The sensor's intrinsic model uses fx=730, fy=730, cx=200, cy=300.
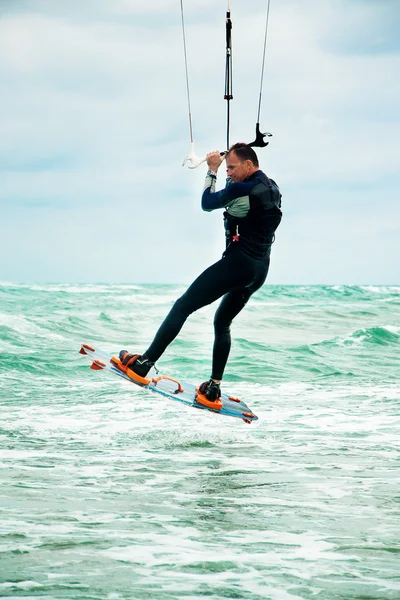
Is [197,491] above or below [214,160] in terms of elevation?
below

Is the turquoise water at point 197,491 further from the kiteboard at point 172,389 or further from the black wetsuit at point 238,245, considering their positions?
the black wetsuit at point 238,245

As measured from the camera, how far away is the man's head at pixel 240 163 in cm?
694

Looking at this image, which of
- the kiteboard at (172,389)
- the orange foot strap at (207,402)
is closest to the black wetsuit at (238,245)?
the kiteboard at (172,389)

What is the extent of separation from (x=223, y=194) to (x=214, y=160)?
18.8 inches

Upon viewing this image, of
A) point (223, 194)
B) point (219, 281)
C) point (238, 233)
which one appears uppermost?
point (223, 194)

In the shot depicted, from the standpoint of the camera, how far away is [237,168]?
6930mm

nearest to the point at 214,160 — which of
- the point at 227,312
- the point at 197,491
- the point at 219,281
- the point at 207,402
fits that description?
the point at 219,281

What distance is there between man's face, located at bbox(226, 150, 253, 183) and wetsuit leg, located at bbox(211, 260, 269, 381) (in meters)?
0.88

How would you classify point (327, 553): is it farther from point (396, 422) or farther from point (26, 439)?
point (396, 422)

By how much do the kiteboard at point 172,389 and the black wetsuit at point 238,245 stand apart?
0.66m

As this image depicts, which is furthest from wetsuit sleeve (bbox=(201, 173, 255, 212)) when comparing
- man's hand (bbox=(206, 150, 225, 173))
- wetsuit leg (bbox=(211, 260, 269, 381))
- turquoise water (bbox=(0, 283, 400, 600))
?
turquoise water (bbox=(0, 283, 400, 600))

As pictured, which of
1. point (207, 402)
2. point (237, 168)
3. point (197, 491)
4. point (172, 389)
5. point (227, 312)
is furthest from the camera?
point (172, 389)

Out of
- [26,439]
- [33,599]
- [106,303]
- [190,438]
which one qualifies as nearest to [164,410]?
[190,438]

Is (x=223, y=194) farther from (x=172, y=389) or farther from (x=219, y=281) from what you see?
(x=172, y=389)
